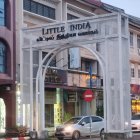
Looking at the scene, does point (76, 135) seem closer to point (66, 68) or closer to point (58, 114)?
point (58, 114)

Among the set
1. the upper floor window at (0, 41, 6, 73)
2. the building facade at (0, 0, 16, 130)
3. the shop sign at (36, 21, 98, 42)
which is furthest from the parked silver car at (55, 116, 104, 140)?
the shop sign at (36, 21, 98, 42)

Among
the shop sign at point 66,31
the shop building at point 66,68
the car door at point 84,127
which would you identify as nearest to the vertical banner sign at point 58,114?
the shop building at point 66,68

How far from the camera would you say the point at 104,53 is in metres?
27.5

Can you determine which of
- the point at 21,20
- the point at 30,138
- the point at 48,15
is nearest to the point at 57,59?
the point at 48,15

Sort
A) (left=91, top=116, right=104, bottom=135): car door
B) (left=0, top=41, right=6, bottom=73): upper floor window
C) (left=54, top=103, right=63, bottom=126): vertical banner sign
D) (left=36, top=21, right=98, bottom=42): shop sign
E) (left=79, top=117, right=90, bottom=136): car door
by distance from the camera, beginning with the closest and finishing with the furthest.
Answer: (left=36, top=21, right=98, bottom=42): shop sign < (left=79, top=117, right=90, bottom=136): car door < (left=91, top=116, right=104, bottom=135): car door < (left=0, top=41, right=6, bottom=73): upper floor window < (left=54, top=103, right=63, bottom=126): vertical banner sign

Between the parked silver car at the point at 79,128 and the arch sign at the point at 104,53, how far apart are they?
75.3 inches

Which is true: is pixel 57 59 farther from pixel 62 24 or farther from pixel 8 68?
pixel 62 24

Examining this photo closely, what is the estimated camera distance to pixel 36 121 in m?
29.5

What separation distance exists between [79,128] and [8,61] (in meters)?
6.86

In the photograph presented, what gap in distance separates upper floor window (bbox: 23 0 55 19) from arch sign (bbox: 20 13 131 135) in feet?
23.7

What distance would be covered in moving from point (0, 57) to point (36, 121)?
18.8 ft

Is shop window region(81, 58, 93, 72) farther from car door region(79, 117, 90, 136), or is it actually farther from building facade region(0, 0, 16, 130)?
car door region(79, 117, 90, 136)

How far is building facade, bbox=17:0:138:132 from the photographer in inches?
1467

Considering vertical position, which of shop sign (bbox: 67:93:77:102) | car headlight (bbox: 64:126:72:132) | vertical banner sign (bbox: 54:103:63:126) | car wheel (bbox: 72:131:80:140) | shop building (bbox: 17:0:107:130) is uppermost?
shop building (bbox: 17:0:107:130)
